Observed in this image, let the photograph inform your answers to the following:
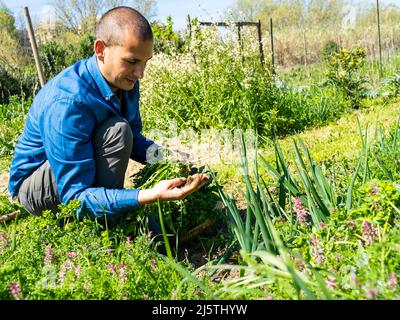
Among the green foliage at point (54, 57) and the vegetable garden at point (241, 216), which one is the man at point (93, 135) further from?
the green foliage at point (54, 57)

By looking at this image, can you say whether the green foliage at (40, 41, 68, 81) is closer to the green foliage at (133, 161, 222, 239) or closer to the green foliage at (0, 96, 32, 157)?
the green foliage at (0, 96, 32, 157)

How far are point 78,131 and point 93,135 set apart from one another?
0.18m

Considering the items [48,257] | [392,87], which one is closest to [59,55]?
[392,87]

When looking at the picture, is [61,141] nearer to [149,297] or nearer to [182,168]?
[182,168]

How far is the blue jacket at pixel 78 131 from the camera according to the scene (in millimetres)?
2053

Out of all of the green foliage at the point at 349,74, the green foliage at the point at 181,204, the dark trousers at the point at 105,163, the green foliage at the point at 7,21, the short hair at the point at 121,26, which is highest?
the green foliage at the point at 7,21

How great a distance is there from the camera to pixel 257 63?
4.73 metres

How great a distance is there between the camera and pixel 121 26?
2.09 metres

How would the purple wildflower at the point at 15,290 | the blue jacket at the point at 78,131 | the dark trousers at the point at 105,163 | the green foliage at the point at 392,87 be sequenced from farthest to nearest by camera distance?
the green foliage at the point at 392,87 < the dark trousers at the point at 105,163 < the blue jacket at the point at 78,131 < the purple wildflower at the point at 15,290

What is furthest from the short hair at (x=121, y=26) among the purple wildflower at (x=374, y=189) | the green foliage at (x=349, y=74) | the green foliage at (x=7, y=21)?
the green foliage at (x=7, y=21)

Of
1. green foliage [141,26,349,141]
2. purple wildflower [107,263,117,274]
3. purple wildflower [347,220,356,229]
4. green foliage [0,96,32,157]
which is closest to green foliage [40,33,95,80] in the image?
green foliage [0,96,32,157]

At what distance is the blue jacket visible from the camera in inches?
80.8

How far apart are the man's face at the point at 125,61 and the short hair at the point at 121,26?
25 millimetres

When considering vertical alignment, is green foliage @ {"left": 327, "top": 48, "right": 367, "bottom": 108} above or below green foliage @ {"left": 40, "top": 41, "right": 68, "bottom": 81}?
below
